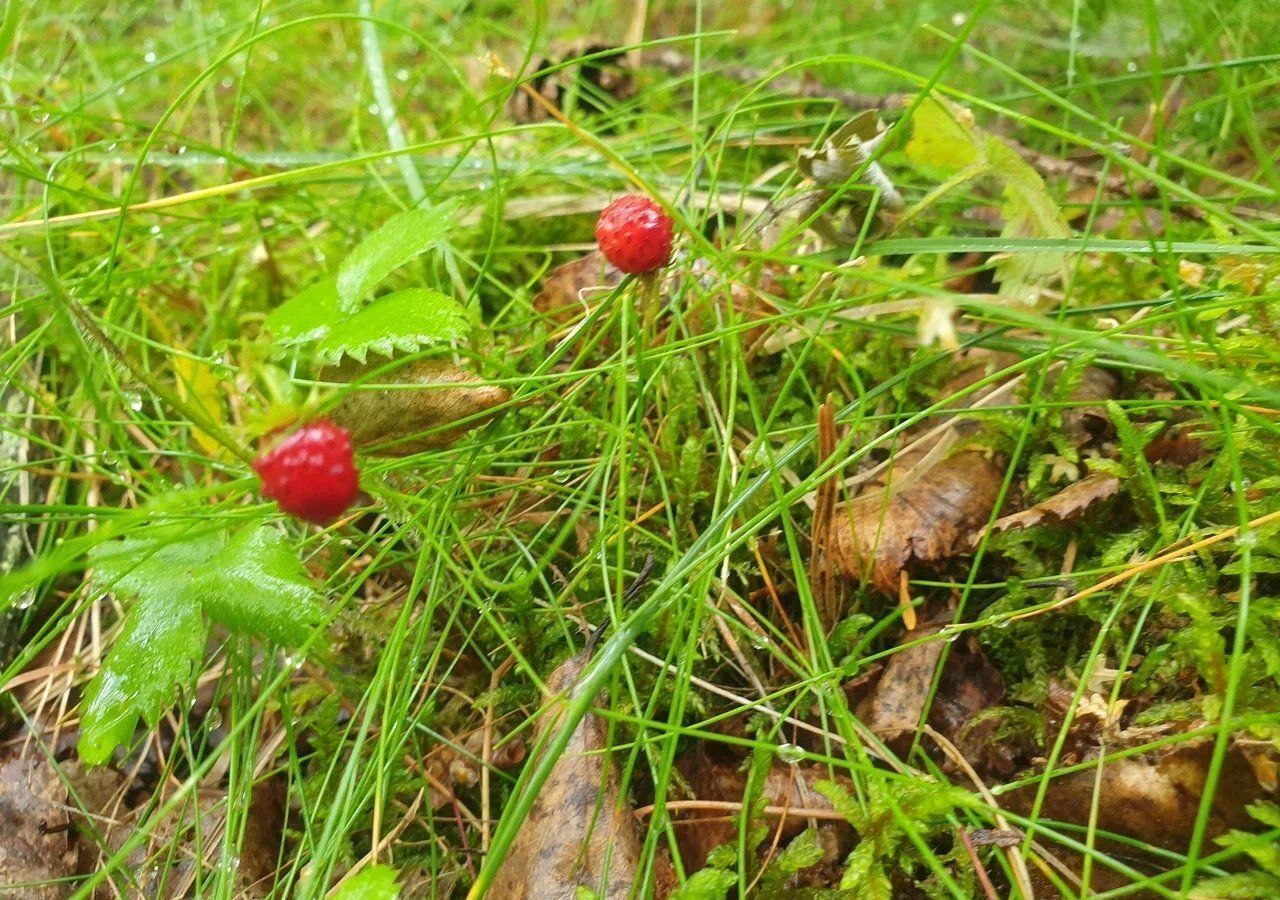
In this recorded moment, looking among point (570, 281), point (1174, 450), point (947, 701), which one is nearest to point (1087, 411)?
point (1174, 450)

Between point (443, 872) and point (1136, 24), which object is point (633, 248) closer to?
point (443, 872)

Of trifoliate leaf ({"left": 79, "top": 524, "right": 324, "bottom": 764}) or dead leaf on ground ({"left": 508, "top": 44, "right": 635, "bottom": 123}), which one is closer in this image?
trifoliate leaf ({"left": 79, "top": 524, "right": 324, "bottom": 764})

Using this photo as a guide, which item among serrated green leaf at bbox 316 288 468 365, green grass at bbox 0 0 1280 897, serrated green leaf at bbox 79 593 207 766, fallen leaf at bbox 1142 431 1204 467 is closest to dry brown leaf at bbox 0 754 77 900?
green grass at bbox 0 0 1280 897

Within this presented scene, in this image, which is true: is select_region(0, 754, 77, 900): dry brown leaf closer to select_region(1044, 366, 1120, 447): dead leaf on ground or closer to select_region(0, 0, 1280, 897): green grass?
select_region(0, 0, 1280, 897): green grass

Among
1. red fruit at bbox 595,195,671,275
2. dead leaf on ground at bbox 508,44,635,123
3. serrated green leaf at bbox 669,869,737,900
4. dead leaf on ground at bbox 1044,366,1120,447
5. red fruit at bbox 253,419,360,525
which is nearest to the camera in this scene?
red fruit at bbox 253,419,360,525

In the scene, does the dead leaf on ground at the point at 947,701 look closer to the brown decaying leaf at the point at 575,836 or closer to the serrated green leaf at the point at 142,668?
the brown decaying leaf at the point at 575,836

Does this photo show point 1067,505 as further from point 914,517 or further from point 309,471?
point 309,471
